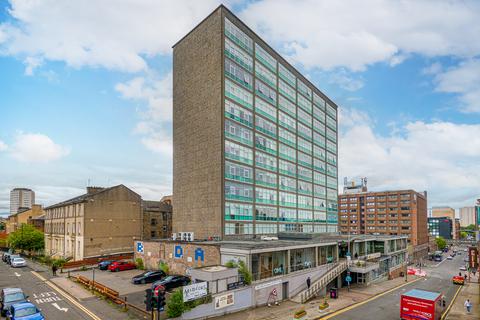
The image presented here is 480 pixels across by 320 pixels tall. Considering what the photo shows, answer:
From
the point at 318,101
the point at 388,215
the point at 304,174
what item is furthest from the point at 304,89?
the point at 388,215

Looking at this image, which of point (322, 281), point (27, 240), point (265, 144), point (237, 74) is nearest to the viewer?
point (322, 281)

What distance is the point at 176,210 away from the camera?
2336 inches

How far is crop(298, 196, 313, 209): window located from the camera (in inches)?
2881

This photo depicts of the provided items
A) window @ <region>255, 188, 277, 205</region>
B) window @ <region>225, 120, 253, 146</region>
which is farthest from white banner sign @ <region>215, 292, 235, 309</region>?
window @ <region>255, 188, 277, 205</region>

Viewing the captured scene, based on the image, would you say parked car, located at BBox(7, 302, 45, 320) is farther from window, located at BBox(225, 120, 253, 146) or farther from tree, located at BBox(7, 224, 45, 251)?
tree, located at BBox(7, 224, 45, 251)

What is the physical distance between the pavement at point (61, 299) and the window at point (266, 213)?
3025 centimetres

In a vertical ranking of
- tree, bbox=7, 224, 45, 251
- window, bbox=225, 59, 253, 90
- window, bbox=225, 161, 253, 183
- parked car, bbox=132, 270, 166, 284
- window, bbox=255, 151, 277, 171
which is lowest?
tree, bbox=7, 224, 45, 251

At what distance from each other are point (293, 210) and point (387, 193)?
92.1 metres

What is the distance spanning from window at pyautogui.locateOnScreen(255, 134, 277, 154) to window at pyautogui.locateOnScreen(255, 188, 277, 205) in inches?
293

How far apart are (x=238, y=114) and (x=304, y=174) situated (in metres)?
27.4

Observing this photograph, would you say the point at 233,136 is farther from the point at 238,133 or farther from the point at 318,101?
the point at 318,101

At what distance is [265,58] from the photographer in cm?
6450

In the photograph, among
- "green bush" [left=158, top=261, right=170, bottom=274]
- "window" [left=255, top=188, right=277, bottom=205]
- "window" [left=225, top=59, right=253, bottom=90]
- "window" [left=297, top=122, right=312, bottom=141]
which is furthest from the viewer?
"window" [left=297, top=122, right=312, bottom=141]

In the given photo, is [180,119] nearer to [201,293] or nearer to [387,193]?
[201,293]
